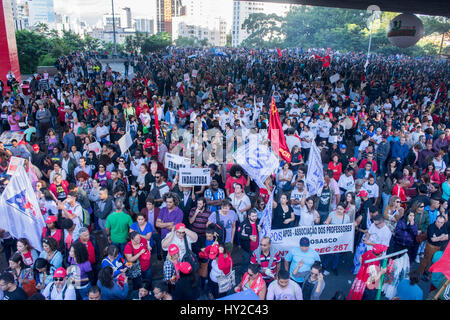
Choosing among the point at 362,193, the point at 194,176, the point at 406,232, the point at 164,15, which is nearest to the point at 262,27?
the point at 362,193

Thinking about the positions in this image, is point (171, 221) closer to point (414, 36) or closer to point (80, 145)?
point (80, 145)

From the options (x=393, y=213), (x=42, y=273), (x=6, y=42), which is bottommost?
(x=42, y=273)

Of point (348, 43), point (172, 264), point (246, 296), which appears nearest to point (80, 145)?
point (172, 264)

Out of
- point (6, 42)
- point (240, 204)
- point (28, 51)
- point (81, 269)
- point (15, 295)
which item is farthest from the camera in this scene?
point (28, 51)

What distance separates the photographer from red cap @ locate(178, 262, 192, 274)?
15.4 ft

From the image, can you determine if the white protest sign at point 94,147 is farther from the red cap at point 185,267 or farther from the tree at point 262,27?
the tree at point 262,27

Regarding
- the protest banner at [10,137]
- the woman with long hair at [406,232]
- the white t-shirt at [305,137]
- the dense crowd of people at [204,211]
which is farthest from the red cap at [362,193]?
the protest banner at [10,137]

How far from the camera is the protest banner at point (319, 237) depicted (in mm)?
5457

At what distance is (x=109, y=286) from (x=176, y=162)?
10.4 ft

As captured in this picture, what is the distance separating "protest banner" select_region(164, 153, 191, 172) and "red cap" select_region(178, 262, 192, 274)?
8.61 feet

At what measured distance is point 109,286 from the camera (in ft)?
14.5

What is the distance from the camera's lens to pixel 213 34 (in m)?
182

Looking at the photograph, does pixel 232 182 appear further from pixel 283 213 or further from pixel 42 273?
pixel 42 273

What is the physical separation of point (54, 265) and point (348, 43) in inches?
2755
